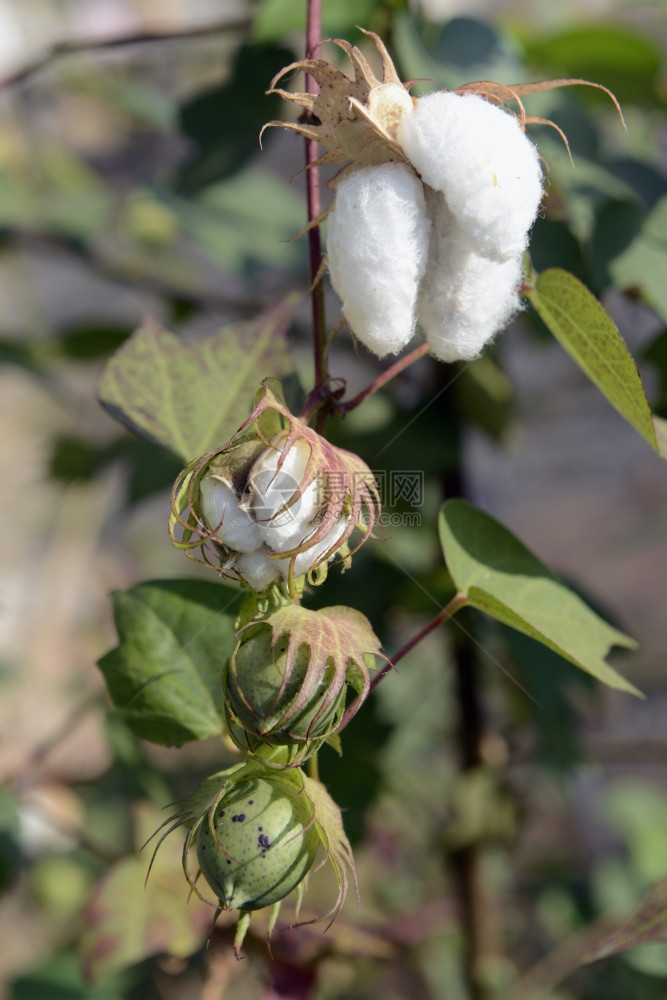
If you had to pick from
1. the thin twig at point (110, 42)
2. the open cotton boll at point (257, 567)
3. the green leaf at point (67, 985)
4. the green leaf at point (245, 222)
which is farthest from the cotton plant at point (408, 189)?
the green leaf at point (67, 985)

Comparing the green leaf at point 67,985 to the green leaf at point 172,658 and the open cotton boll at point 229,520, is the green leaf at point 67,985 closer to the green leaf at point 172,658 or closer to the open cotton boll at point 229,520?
the green leaf at point 172,658

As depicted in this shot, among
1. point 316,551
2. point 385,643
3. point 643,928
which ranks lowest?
point 385,643

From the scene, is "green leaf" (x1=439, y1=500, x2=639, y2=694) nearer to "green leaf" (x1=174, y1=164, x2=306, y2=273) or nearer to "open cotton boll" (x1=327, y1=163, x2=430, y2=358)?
"open cotton boll" (x1=327, y1=163, x2=430, y2=358)

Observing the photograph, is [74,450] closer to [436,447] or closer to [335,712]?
[436,447]

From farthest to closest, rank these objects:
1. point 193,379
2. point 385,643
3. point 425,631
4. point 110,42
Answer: point 385,643
point 110,42
point 193,379
point 425,631

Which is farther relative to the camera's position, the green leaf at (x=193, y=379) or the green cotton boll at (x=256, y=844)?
the green leaf at (x=193, y=379)

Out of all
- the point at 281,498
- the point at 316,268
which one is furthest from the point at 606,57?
the point at 281,498

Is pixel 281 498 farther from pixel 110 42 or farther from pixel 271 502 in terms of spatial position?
pixel 110 42
